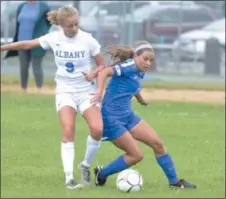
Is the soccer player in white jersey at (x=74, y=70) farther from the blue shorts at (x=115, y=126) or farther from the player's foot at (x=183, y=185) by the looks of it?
the player's foot at (x=183, y=185)

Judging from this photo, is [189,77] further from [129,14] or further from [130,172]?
[130,172]

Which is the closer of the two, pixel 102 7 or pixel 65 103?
pixel 65 103

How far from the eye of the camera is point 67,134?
31.9 feet

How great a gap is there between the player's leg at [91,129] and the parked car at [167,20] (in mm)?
15288

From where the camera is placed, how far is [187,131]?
14.7 metres

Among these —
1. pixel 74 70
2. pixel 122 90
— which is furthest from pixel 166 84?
pixel 122 90

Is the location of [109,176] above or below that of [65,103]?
below

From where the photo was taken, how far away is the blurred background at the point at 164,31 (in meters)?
24.6

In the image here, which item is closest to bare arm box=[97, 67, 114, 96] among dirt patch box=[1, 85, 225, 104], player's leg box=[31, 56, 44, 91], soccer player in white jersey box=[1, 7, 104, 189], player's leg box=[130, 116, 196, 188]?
soccer player in white jersey box=[1, 7, 104, 189]

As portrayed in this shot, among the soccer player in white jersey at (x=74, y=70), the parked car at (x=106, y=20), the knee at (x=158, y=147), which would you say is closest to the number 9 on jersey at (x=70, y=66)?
the soccer player in white jersey at (x=74, y=70)

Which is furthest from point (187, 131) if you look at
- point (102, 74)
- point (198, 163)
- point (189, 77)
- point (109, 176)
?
point (189, 77)

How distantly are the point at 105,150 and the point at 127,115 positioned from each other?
10.0 feet

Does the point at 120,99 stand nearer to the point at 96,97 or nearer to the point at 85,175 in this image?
the point at 96,97

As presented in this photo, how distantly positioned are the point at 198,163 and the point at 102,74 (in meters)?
2.51
